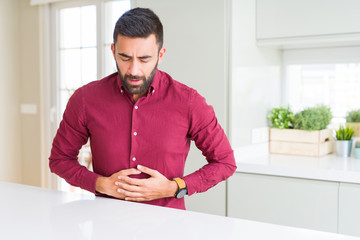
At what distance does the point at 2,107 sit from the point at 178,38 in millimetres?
2290

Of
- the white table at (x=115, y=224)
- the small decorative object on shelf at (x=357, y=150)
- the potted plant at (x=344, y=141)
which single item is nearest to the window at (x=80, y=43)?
the potted plant at (x=344, y=141)

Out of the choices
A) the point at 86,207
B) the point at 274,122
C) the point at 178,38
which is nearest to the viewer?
the point at 86,207

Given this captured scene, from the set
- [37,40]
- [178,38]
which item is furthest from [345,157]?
[37,40]

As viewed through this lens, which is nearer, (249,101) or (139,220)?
(139,220)

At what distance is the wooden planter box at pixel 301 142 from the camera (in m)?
2.80

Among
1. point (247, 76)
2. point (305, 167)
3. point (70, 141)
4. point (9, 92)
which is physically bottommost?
point (305, 167)

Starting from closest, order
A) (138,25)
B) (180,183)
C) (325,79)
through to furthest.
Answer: (138,25)
(180,183)
(325,79)

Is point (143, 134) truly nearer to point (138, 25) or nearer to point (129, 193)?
point (129, 193)

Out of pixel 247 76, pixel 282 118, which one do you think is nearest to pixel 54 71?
pixel 247 76

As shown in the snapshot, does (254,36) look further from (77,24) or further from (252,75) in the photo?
(77,24)

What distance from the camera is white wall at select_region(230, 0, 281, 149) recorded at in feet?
8.63

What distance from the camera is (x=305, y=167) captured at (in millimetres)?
2410

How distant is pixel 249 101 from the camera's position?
2820 mm

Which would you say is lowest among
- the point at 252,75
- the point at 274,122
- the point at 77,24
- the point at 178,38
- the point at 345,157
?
the point at 345,157
